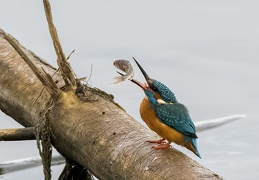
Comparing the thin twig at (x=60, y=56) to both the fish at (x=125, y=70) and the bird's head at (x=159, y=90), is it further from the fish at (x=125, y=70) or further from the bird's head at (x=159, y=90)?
the bird's head at (x=159, y=90)

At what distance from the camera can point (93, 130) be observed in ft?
14.2

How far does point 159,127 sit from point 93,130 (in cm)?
36

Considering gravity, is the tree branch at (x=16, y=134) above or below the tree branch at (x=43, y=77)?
below

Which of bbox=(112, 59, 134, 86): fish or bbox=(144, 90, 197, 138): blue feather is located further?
bbox=(112, 59, 134, 86): fish

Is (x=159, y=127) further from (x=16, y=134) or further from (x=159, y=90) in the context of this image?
(x=16, y=134)

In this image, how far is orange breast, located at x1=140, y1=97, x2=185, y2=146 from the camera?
4098 mm

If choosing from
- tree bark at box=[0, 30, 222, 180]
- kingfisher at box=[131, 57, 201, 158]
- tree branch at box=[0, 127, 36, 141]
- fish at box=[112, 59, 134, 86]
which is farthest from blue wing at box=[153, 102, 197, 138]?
tree branch at box=[0, 127, 36, 141]

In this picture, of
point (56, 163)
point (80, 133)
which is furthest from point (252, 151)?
point (80, 133)

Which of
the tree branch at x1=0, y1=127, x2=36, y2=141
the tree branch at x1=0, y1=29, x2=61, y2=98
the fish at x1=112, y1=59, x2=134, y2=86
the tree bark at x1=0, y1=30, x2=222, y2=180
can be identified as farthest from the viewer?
the tree branch at x1=0, y1=127, x2=36, y2=141

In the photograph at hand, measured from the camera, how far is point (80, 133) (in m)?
4.37

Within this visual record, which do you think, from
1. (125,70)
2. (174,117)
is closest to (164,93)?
(174,117)

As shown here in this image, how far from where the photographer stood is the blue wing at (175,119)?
4074mm

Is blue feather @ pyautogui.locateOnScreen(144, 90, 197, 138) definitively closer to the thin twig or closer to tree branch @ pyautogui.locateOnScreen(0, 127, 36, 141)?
the thin twig

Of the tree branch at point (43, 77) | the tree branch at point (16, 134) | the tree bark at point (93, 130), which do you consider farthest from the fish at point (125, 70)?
the tree branch at point (16, 134)
